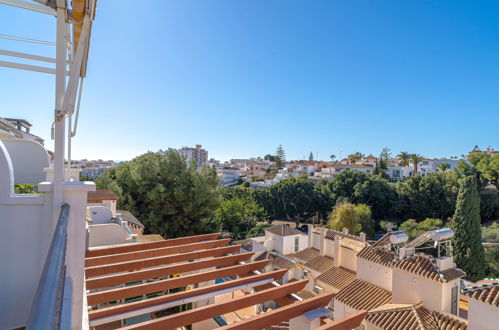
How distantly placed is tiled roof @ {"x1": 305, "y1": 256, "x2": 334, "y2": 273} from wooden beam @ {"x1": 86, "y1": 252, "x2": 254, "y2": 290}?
395 inches

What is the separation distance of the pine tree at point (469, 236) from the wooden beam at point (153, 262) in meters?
17.8

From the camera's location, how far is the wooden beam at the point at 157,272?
2.17 m

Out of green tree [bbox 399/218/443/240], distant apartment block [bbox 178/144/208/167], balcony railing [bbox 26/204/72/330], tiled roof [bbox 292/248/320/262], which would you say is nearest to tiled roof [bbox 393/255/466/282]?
tiled roof [bbox 292/248/320/262]

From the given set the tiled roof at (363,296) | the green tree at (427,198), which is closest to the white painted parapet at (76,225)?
the tiled roof at (363,296)

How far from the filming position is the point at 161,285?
2260mm

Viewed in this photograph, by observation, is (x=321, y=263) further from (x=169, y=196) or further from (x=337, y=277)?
(x=169, y=196)

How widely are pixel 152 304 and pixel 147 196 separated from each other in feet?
44.0

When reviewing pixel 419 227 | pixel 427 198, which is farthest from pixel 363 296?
pixel 427 198

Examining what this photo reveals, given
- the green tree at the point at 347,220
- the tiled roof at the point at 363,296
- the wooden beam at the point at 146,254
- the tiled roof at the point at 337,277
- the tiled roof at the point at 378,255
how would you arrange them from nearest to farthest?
the wooden beam at the point at 146,254 → the tiled roof at the point at 363,296 → the tiled roof at the point at 378,255 → the tiled roof at the point at 337,277 → the green tree at the point at 347,220

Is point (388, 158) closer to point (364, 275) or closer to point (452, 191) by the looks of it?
point (452, 191)

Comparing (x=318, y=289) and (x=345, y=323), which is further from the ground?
(x=345, y=323)

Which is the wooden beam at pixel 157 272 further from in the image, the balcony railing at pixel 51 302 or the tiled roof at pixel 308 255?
the tiled roof at pixel 308 255

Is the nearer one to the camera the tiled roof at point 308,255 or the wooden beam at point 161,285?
the wooden beam at point 161,285

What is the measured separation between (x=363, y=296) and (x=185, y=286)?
811 centimetres
